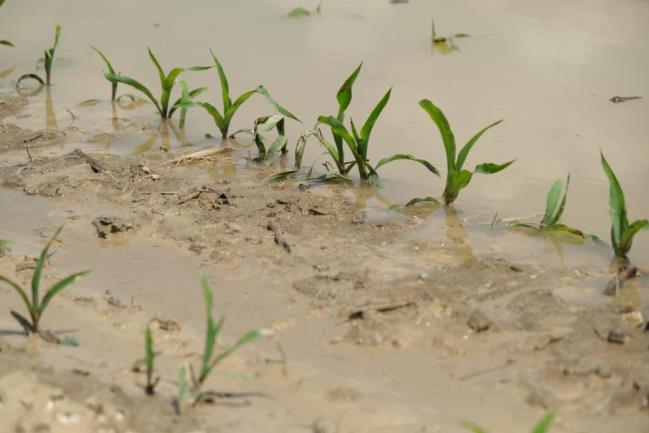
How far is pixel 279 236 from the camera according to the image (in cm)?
313

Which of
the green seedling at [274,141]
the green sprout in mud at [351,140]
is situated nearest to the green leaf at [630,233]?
the green sprout in mud at [351,140]

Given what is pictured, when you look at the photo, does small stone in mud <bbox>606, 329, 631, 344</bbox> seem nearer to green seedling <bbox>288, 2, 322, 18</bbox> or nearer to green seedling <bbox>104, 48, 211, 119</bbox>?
green seedling <bbox>104, 48, 211, 119</bbox>

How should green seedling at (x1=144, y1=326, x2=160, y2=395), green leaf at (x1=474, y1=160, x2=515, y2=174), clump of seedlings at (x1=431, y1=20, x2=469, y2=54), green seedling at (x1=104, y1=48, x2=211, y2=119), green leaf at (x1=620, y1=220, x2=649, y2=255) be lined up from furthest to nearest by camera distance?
1. clump of seedlings at (x1=431, y1=20, x2=469, y2=54)
2. green seedling at (x1=104, y1=48, x2=211, y2=119)
3. green leaf at (x1=474, y1=160, x2=515, y2=174)
4. green leaf at (x1=620, y1=220, x2=649, y2=255)
5. green seedling at (x1=144, y1=326, x2=160, y2=395)

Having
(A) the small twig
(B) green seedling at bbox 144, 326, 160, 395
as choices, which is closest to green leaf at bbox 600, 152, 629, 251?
(A) the small twig

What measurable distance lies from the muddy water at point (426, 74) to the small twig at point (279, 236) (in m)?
0.60

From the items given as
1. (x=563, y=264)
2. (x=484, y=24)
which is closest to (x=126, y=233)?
(x=563, y=264)

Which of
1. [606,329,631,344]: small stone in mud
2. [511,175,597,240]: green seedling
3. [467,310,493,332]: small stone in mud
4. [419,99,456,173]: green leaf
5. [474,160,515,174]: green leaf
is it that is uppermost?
[419,99,456,173]: green leaf

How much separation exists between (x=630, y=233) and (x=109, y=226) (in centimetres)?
182

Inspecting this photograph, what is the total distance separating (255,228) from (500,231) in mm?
905

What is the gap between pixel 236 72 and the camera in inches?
195

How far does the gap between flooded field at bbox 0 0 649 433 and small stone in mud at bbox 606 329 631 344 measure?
1 centimetres

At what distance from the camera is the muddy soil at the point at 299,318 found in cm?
218

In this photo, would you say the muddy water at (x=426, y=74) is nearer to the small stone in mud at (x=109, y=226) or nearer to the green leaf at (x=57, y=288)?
the small stone in mud at (x=109, y=226)

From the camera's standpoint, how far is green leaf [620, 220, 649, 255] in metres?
2.89
